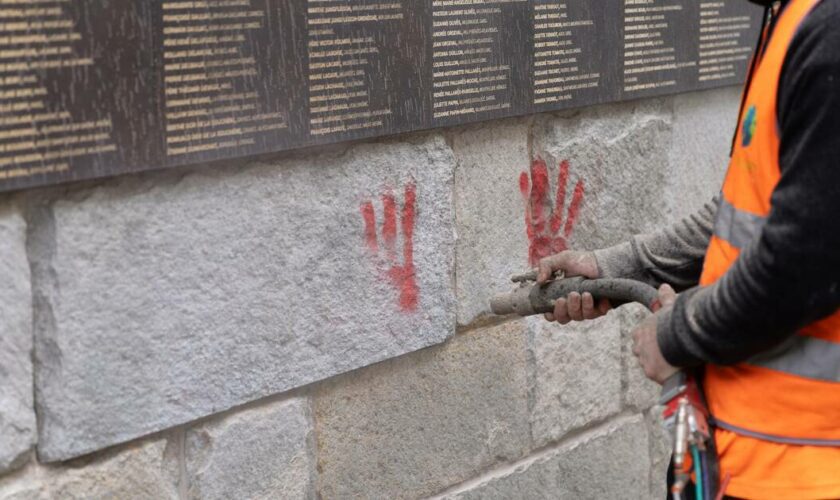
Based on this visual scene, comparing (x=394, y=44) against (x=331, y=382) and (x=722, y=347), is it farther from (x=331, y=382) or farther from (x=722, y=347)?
(x=722, y=347)

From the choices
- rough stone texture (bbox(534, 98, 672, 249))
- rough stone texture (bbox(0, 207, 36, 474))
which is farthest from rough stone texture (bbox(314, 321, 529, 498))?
rough stone texture (bbox(0, 207, 36, 474))

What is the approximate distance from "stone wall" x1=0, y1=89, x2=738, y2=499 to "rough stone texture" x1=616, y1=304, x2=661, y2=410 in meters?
0.01

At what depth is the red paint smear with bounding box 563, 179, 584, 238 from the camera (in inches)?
165

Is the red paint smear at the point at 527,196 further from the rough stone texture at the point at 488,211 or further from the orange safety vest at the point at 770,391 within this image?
the orange safety vest at the point at 770,391

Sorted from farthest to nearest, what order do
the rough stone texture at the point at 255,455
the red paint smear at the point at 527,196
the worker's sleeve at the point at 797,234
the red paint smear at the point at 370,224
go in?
the red paint smear at the point at 527,196
the red paint smear at the point at 370,224
the rough stone texture at the point at 255,455
the worker's sleeve at the point at 797,234

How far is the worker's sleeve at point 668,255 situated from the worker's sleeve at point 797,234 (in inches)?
24.4

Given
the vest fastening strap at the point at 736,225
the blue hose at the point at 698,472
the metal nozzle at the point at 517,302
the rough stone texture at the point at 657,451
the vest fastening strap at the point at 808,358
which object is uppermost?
the vest fastening strap at the point at 736,225

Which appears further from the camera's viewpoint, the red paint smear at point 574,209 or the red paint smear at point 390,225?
the red paint smear at point 574,209

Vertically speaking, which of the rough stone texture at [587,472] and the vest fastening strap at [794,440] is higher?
the vest fastening strap at [794,440]

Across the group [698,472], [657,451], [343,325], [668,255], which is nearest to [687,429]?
[698,472]

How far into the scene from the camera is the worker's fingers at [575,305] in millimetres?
3023

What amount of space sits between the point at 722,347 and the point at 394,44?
136 cm

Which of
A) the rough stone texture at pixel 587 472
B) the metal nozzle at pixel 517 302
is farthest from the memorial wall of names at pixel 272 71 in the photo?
the rough stone texture at pixel 587 472

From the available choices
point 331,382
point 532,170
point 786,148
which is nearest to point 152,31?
point 331,382
